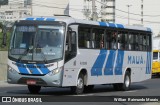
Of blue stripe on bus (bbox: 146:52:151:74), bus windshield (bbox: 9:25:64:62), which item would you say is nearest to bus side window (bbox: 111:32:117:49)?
blue stripe on bus (bbox: 146:52:151:74)

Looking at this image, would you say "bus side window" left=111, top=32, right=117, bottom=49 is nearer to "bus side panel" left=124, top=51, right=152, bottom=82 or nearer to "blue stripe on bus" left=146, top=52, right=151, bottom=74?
"bus side panel" left=124, top=51, right=152, bottom=82

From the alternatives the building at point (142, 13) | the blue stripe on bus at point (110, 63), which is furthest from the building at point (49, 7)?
the blue stripe on bus at point (110, 63)

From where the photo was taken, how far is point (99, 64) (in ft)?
74.2

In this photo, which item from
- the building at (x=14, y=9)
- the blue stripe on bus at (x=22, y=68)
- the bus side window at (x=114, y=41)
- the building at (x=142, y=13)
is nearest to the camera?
the blue stripe on bus at (x=22, y=68)

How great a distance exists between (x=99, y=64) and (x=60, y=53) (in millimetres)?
3634

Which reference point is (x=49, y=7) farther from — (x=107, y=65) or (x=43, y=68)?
(x=43, y=68)

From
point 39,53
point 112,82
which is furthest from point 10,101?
point 112,82

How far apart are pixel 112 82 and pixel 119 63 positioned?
117cm

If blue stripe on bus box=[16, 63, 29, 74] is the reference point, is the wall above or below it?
below

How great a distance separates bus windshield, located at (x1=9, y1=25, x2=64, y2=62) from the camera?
1944cm

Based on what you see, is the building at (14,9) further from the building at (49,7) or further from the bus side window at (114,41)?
the bus side window at (114,41)

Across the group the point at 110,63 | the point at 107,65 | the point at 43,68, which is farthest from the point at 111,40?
the point at 43,68

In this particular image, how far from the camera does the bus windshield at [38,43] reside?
765 inches

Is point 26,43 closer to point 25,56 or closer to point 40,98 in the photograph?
point 25,56
